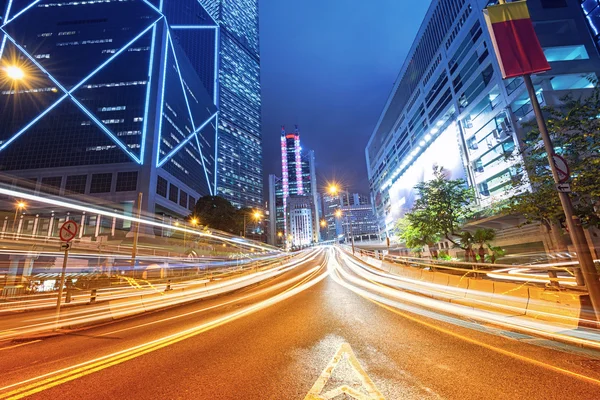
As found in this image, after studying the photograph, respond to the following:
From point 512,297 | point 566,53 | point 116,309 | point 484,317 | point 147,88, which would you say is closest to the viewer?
point 484,317

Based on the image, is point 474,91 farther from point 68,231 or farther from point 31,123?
point 31,123

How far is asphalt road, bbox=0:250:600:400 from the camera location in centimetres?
348

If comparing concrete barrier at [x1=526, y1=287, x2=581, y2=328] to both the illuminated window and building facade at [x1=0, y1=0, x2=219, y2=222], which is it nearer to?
the illuminated window

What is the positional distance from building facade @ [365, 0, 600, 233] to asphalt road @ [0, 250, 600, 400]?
13620 millimetres

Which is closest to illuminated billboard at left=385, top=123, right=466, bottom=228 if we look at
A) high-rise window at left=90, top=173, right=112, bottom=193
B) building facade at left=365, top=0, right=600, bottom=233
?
building facade at left=365, top=0, right=600, bottom=233

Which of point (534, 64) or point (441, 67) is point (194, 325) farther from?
point (441, 67)

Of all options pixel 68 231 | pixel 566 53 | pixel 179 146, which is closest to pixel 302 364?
pixel 68 231

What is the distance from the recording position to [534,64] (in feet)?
24.0

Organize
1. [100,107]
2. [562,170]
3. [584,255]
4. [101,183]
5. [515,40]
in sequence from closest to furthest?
1. [584,255]
2. [562,170]
3. [515,40]
4. [101,183]
5. [100,107]

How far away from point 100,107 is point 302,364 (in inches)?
3932

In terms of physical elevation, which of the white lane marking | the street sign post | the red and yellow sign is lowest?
the white lane marking

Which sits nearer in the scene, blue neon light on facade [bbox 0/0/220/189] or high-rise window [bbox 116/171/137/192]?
high-rise window [bbox 116/171/137/192]

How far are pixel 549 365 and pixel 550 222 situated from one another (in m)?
12.9

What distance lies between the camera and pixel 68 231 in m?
9.53
